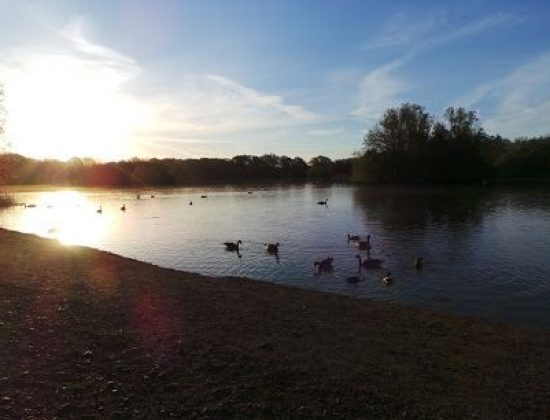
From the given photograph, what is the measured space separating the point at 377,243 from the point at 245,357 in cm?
2448

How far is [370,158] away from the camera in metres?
107

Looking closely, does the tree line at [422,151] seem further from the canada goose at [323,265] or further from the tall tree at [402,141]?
the canada goose at [323,265]

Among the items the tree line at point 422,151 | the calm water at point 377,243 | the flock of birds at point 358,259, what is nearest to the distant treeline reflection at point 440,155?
the tree line at point 422,151

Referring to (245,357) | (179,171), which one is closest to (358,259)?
(245,357)

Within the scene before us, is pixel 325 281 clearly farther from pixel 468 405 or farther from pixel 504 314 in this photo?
pixel 468 405

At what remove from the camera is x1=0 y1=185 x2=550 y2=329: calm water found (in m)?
20.6

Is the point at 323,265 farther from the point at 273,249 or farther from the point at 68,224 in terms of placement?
the point at 68,224

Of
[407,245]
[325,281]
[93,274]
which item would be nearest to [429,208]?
[407,245]

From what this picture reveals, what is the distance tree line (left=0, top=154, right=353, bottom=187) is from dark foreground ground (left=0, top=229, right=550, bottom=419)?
147020mm

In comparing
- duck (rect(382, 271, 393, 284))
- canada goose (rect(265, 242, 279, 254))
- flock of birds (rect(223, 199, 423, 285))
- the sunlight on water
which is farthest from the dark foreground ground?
the sunlight on water

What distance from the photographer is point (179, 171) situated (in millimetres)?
172250

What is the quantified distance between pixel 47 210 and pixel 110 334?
2648 inches

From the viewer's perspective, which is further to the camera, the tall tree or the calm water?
the tall tree

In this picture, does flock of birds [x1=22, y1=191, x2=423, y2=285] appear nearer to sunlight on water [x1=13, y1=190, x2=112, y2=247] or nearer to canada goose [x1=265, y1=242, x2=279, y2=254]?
canada goose [x1=265, y1=242, x2=279, y2=254]
